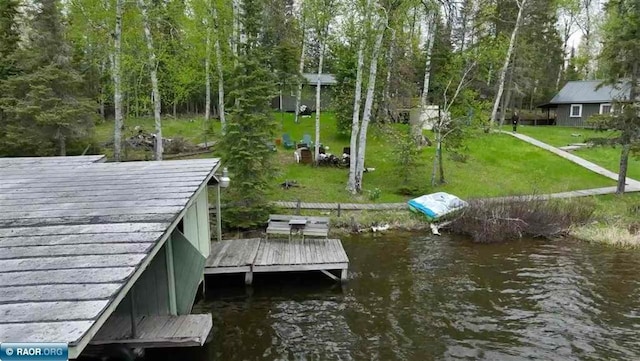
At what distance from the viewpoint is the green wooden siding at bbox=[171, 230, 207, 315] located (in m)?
9.23

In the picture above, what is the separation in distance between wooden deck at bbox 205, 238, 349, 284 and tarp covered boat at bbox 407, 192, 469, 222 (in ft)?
17.0

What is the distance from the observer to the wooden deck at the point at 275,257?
12.1 m

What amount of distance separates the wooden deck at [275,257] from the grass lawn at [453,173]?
412cm

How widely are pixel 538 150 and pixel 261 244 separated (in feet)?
72.1

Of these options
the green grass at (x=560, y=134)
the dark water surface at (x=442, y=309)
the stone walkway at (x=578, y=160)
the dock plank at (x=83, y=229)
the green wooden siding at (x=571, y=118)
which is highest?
the green wooden siding at (x=571, y=118)

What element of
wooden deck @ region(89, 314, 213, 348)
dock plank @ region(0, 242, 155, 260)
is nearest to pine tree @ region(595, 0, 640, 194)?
wooden deck @ region(89, 314, 213, 348)

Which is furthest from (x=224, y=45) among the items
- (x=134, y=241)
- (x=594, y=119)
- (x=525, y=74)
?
(x=525, y=74)

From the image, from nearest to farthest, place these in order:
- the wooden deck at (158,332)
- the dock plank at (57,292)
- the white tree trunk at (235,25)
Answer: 1. the dock plank at (57,292)
2. the wooden deck at (158,332)
3. the white tree trunk at (235,25)

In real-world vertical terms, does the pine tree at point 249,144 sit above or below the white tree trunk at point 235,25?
below

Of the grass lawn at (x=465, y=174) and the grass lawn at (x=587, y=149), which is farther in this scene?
the grass lawn at (x=587, y=149)

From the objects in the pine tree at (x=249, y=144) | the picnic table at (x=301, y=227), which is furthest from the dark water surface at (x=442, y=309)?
the pine tree at (x=249, y=144)

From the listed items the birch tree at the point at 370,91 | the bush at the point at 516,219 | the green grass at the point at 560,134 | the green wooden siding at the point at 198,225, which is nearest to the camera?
the green wooden siding at the point at 198,225

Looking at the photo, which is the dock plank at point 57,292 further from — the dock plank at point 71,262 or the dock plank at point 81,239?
the dock plank at point 81,239

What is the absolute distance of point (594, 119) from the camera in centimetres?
2114
